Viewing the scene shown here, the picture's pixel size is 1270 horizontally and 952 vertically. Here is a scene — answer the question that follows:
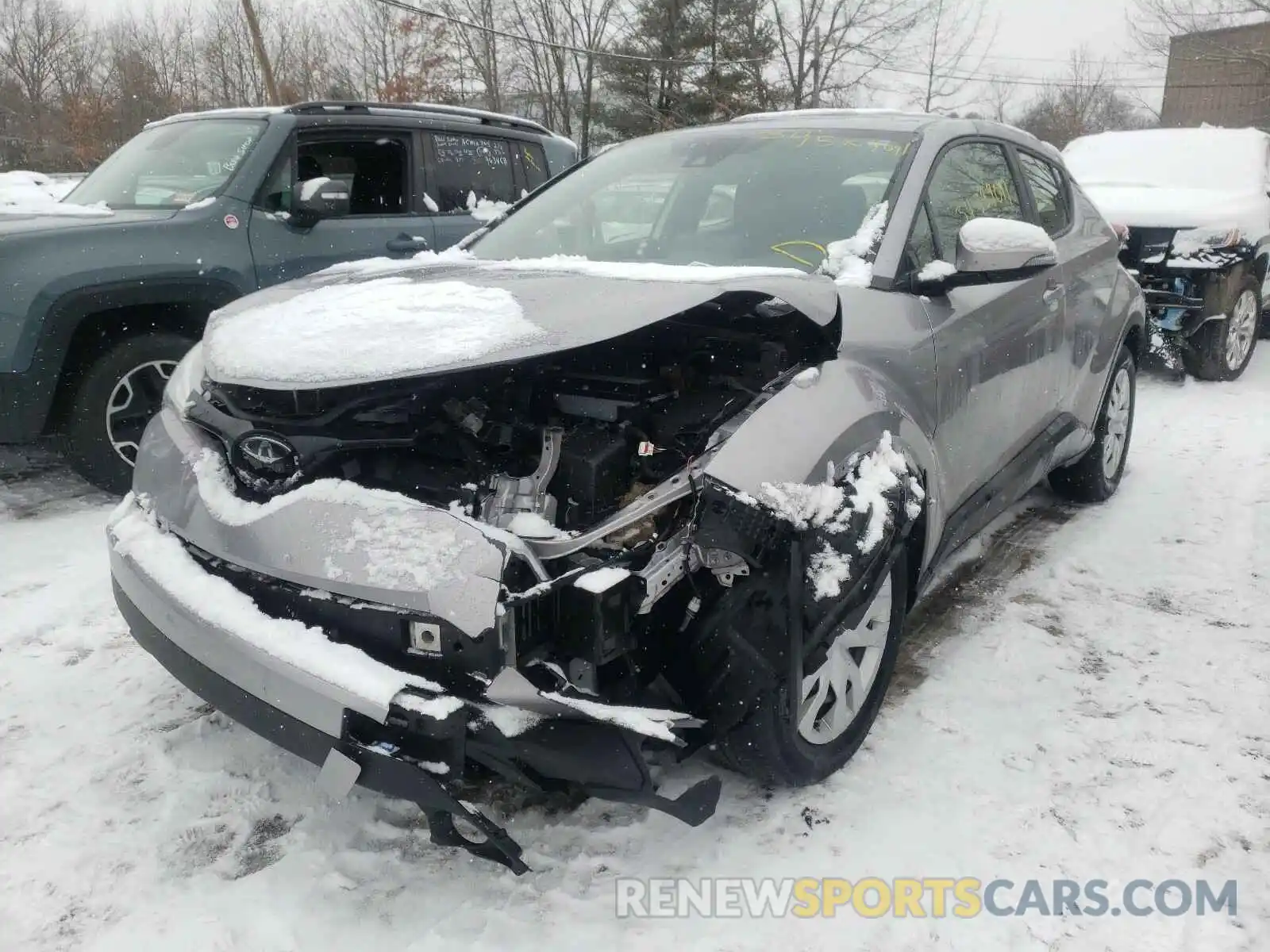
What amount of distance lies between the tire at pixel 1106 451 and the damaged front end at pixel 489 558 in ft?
8.42

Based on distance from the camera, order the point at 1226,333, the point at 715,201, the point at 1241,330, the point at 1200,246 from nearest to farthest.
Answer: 1. the point at 715,201
2. the point at 1200,246
3. the point at 1226,333
4. the point at 1241,330

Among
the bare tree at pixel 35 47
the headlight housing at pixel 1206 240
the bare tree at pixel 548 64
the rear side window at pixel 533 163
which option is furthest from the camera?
the bare tree at pixel 35 47

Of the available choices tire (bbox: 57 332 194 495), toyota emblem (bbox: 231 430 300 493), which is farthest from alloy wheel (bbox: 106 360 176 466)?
toyota emblem (bbox: 231 430 300 493)

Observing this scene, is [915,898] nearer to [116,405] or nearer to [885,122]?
[885,122]

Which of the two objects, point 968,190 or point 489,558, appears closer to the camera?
point 489,558

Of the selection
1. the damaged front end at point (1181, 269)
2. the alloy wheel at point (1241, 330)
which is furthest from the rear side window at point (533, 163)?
the alloy wheel at point (1241, 330)

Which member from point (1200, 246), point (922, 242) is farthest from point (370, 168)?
point (1200, 246)

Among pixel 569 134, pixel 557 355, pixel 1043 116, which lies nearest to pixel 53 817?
pixel 557 355

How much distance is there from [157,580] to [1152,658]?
308 centimetres

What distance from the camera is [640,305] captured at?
2.16 m

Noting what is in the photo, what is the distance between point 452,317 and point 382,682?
34.5 inches

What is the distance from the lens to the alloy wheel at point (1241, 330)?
7.30 m

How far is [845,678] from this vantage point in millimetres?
2479

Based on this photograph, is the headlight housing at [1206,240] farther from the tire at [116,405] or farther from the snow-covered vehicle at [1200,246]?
the tire at [116,405]
